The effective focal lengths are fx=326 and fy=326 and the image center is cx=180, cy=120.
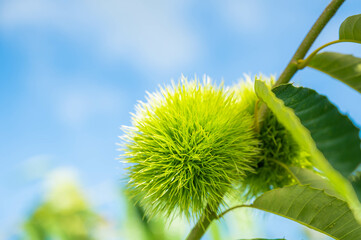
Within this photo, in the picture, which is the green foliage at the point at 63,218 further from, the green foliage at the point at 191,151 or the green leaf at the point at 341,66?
the green leaf at the point at 341,66

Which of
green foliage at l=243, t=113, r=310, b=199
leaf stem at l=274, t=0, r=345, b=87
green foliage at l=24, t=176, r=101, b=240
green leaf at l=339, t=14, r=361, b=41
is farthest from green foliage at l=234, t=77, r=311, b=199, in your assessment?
green foliage at l=24, t=176, r=101, b=240

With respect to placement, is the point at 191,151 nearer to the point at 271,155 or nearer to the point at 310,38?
the point at 271,155

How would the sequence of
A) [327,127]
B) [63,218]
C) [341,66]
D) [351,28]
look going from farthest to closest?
[63,218], [341,66], [351,28], [327,127]

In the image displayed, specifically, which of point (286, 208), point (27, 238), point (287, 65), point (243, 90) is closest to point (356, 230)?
point (286, 208)

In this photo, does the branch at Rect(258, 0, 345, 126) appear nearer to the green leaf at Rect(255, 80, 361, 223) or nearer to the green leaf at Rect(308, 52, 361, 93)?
the green leaf at Rect(308, 52, 361, 93)

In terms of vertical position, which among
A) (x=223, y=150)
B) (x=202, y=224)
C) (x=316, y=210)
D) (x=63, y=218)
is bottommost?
(x=316, y=210)

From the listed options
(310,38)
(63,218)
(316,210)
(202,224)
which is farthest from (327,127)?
(63,218)

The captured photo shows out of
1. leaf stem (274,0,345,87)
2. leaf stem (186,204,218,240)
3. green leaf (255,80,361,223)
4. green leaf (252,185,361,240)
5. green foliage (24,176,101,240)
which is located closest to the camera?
green leaf (255,80,361,223)
